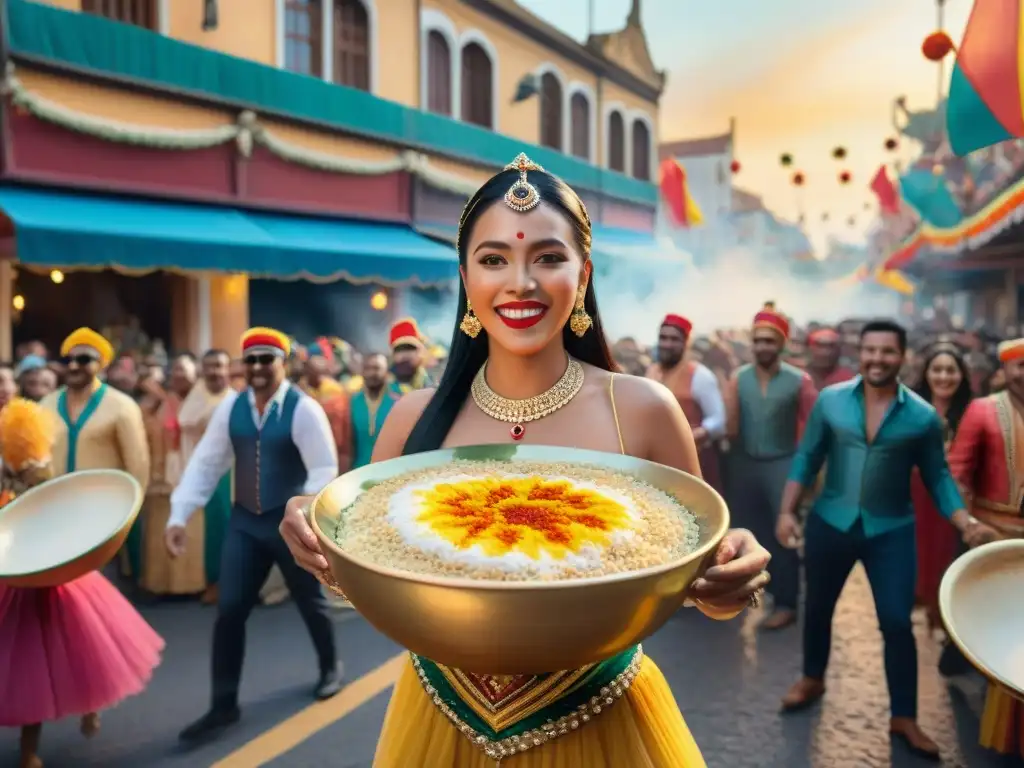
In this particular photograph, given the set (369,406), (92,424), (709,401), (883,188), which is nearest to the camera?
(92,424)

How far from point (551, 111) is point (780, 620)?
14630 millimetres

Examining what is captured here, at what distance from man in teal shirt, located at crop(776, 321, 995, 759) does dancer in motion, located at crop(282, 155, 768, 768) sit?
95.2 inches

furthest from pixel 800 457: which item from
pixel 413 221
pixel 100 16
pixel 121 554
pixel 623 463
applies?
pixel 413 221

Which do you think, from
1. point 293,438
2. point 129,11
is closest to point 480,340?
point 293,438

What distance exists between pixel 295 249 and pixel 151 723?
794cm

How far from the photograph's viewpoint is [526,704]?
1.66 meters

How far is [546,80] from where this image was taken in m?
18.0

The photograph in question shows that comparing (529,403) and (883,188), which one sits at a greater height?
(883,188)

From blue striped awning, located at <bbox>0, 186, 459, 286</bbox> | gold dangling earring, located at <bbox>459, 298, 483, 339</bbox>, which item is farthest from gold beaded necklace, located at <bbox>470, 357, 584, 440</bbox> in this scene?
blue striped awning, located at <bbox>0, 186, 459, 286</bbox>

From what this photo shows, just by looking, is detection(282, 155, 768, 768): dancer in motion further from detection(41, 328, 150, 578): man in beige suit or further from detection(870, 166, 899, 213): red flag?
detection(870, 166, 899, 213): red flag

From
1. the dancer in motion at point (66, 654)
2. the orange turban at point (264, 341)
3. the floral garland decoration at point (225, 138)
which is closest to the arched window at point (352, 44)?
the floral garland decoration at point (225, 138)

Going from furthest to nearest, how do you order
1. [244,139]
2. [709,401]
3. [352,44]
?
[352,44] → [244,139] → [709,401]

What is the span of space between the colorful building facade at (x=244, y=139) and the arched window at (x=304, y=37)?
0.07 ft

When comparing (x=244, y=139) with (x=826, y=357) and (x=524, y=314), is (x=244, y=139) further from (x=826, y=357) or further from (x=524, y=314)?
(x=524, y=314)
